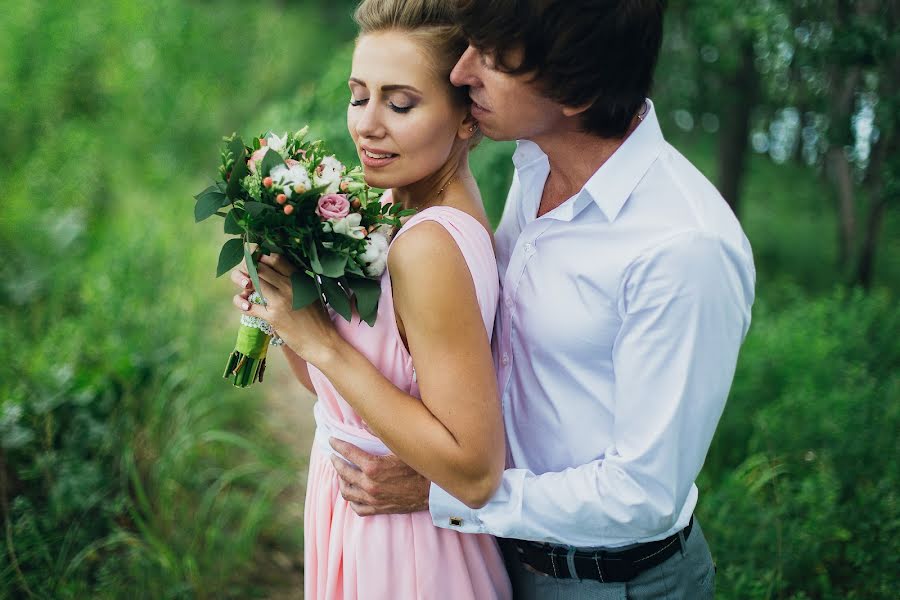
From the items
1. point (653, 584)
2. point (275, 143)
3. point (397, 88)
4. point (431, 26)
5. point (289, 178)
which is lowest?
point (653, 584)

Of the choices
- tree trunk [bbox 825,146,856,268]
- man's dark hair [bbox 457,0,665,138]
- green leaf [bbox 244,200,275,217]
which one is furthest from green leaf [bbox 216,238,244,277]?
tree trunk [bbox 825,146,856,268]

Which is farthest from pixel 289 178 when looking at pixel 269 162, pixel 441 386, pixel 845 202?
pixel 845 202

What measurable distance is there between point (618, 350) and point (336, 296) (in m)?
Answer: 0.59

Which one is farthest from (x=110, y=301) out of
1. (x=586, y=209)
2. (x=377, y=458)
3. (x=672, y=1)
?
(x=672, y=1)

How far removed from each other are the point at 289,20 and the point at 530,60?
1117cm

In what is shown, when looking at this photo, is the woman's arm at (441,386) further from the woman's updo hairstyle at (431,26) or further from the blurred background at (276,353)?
the blurred background at (276,353)

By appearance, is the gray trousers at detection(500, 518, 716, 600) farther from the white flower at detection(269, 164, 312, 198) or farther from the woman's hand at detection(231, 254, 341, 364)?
the white flower at detection(269, 164, 312, 198)

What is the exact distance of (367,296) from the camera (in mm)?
1643

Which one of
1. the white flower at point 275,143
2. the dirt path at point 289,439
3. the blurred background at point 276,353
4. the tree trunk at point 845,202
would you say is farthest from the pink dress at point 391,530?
the tree trunk at point 845,202

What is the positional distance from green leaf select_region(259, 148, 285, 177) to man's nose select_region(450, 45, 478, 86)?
421 mm

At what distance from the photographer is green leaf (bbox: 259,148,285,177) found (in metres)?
1.64

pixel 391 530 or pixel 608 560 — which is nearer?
pixel 608 560

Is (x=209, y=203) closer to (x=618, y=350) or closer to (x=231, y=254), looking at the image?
(x=231, y=254)

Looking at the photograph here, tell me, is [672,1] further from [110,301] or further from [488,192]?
[110,301]
